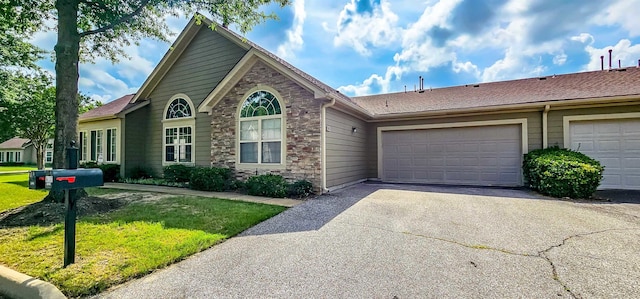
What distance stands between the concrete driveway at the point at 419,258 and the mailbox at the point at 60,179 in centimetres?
135

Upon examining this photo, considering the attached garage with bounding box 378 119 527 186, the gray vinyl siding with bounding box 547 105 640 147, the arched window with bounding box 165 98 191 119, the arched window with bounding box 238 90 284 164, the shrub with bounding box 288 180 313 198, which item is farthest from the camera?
the arched window with bounding box 165 98 191 119

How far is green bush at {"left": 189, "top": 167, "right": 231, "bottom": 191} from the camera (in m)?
9.03

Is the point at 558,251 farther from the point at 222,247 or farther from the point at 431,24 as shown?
the point at 431,24

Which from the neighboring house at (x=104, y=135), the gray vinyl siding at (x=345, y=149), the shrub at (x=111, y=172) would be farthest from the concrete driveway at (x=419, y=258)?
the neighboring house at (x=104, y=135)

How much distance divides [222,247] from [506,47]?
13860 mm

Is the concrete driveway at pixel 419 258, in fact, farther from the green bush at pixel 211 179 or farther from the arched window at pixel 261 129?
the green bush at pixel 211 179

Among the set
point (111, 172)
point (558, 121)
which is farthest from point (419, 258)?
point (111, 172)

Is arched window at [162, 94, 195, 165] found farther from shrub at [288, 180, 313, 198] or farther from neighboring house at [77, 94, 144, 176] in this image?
shrub at [288, 180, 313, 198]

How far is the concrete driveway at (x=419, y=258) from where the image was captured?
9.22 feet

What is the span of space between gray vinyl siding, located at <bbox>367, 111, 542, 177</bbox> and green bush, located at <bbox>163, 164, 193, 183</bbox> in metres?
7.60

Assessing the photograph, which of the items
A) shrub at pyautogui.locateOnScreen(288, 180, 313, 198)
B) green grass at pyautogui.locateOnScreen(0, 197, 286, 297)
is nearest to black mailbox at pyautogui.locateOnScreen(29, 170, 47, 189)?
green grass at pyautogui.locateOnScreen(0, 197, 286, 297)

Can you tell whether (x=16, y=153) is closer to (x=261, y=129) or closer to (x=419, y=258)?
(x=261, y=129)

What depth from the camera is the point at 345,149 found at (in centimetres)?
973

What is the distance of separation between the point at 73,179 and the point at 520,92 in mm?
13597
